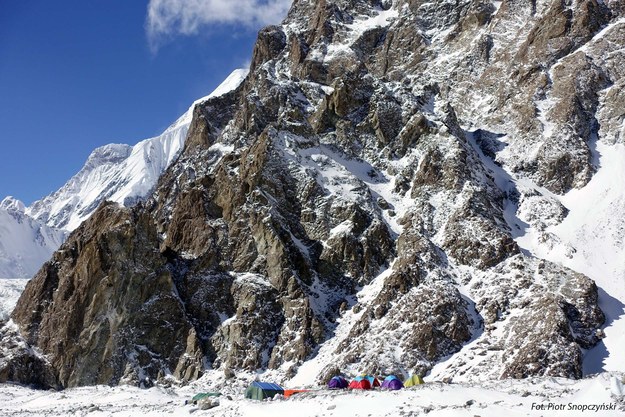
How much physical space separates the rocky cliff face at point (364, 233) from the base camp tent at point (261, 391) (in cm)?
2111

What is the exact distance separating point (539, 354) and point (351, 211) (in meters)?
33.9

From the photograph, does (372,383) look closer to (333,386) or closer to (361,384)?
(361,384)

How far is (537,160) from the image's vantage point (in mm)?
85875

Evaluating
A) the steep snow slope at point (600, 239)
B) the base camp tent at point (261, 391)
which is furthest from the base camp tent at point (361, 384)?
the steep snow slope at point (600, 239)

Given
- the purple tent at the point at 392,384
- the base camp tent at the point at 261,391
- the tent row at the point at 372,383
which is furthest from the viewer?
the tent row at the point at 372,383

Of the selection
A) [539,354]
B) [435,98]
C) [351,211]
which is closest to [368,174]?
[351,211]

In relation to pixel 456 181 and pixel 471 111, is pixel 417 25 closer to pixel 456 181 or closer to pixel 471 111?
pixel 471 111

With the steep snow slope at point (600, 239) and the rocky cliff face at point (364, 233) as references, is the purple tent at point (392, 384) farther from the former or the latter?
the steep snow slope at point (600, 239)

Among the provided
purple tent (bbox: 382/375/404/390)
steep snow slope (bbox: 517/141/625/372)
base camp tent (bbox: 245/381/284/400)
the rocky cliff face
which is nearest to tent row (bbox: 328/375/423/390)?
purple tent (bbox: 382/375/404/390)

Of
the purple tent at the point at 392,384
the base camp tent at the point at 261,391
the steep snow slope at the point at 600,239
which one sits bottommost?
the purple tent at the point at 392,384

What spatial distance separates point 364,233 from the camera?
78000 mm

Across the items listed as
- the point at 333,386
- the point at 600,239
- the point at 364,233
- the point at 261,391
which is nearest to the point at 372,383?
the point at 333,386

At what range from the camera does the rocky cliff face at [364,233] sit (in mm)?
61594

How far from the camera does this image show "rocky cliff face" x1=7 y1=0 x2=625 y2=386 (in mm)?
61594
